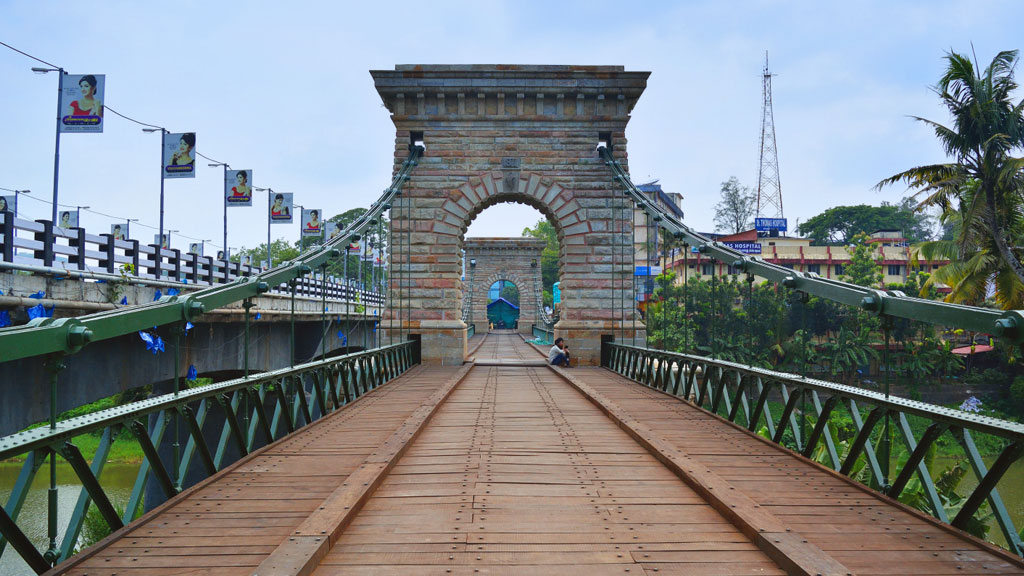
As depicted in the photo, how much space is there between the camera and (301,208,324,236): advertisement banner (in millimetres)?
35000

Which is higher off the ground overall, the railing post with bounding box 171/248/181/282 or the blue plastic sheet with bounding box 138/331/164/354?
the railing post with bounding box 171/248/181/282

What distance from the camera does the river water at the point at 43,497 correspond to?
1820 cm

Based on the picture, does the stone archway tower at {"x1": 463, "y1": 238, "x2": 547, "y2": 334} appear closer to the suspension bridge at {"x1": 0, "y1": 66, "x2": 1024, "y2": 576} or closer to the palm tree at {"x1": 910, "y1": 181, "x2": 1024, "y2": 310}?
the palm tree at {"x1": 910, "y1": 181, "x2": 1024, "y2": 310}

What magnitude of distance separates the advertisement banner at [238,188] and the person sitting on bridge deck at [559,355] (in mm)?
15636

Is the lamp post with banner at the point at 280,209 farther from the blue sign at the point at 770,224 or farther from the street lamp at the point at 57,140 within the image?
the blue sign at the point at 770,224

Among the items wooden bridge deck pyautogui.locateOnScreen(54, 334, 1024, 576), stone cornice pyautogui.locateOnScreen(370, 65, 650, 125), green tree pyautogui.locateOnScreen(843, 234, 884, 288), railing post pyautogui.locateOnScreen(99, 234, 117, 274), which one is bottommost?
wooden bridge deck pyautogui.locateOnScreen(54, 334, 1024, 576)

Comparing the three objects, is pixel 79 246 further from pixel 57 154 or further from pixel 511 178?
pixel 511 178

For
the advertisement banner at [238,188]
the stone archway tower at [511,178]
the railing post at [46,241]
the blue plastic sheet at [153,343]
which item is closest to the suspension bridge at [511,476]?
the blue plastic sheet at [153,343]

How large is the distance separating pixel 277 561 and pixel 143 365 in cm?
839

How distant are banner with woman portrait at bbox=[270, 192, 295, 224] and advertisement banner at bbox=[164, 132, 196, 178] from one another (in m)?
8.88

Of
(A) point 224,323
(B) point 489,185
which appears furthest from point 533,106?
(A) point 224,323

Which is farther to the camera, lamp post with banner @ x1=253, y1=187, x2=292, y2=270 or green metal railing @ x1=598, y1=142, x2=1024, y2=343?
lamp post with banner @ x1=253, y1=187, x2=292, y2=270

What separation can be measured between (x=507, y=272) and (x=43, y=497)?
2820cm

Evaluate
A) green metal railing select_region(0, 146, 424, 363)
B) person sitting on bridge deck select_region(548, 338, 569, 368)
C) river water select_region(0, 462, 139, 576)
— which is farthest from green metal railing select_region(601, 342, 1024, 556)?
river water select_region(0, 462, 139, 576)
